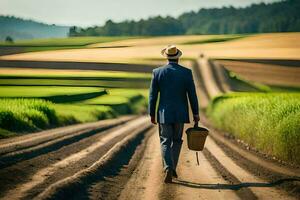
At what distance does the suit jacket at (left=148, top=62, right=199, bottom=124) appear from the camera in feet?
39.6

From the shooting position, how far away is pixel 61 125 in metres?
29.8

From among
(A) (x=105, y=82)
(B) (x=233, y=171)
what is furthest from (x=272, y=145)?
(A) (x=105, y=82)

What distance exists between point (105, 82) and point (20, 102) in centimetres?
2543

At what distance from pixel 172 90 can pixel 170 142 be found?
3.42 feet

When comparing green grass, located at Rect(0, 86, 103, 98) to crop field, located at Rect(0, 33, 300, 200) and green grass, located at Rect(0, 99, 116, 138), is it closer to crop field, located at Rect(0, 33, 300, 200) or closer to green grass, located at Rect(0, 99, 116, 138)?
crop field, located at Rect(0, 33, 300, 200)

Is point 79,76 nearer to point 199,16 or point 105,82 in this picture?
point 105,82

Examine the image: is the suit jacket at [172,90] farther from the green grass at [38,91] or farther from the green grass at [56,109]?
the green grass at [38,91]

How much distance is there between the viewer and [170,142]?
12031 mm

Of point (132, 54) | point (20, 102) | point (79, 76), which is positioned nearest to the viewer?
point (20, 102)

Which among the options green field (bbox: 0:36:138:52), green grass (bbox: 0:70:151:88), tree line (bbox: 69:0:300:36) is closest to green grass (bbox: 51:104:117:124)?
green grass (bbox: 0:70:151:88)

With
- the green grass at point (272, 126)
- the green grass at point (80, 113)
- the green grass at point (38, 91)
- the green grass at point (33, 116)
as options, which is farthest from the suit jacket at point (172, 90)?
the green grass at point (38, 91)

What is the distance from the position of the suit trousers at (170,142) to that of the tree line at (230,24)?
57.2 m

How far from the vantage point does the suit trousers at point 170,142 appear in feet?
39.0

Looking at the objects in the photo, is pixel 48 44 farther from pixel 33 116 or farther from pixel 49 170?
pixel 49 170
